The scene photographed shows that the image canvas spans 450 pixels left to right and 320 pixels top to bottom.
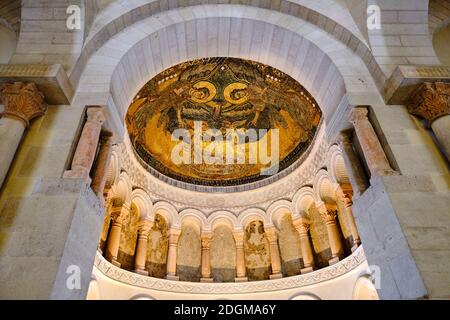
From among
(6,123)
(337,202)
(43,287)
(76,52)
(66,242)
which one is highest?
(337,202)

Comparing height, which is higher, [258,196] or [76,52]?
[258,196]

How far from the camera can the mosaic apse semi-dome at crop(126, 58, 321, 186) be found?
28.6 ft

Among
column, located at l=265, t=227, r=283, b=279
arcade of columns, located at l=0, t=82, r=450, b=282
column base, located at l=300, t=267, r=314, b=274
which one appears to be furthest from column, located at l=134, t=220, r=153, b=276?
arcade of columns, located at l=0, t=82, r=450, b=282

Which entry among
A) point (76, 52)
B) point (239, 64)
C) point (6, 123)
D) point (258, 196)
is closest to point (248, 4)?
point (76, 52)

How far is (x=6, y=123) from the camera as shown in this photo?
10.9 ft

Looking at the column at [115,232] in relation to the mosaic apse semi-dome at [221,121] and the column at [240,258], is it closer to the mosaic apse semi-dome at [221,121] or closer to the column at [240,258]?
the mosaic apse semi-dome at [221,121]

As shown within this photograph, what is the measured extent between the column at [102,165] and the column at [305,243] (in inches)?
281

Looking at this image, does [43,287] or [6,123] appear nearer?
[43,287]

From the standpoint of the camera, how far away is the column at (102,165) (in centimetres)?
363

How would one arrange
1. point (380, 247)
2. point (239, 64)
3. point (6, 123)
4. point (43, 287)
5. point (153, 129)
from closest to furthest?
point (43, 287), point (380, 247), point (6, 123), point (239, 64), point (153, 129)

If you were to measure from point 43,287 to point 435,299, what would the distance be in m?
3.20

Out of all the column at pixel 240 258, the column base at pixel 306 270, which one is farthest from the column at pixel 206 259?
the column base at pixel 306 270

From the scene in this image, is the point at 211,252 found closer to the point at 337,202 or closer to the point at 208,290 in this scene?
the point at 208,290

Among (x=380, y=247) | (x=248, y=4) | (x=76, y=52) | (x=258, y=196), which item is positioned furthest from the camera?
(x=258, y=196)
